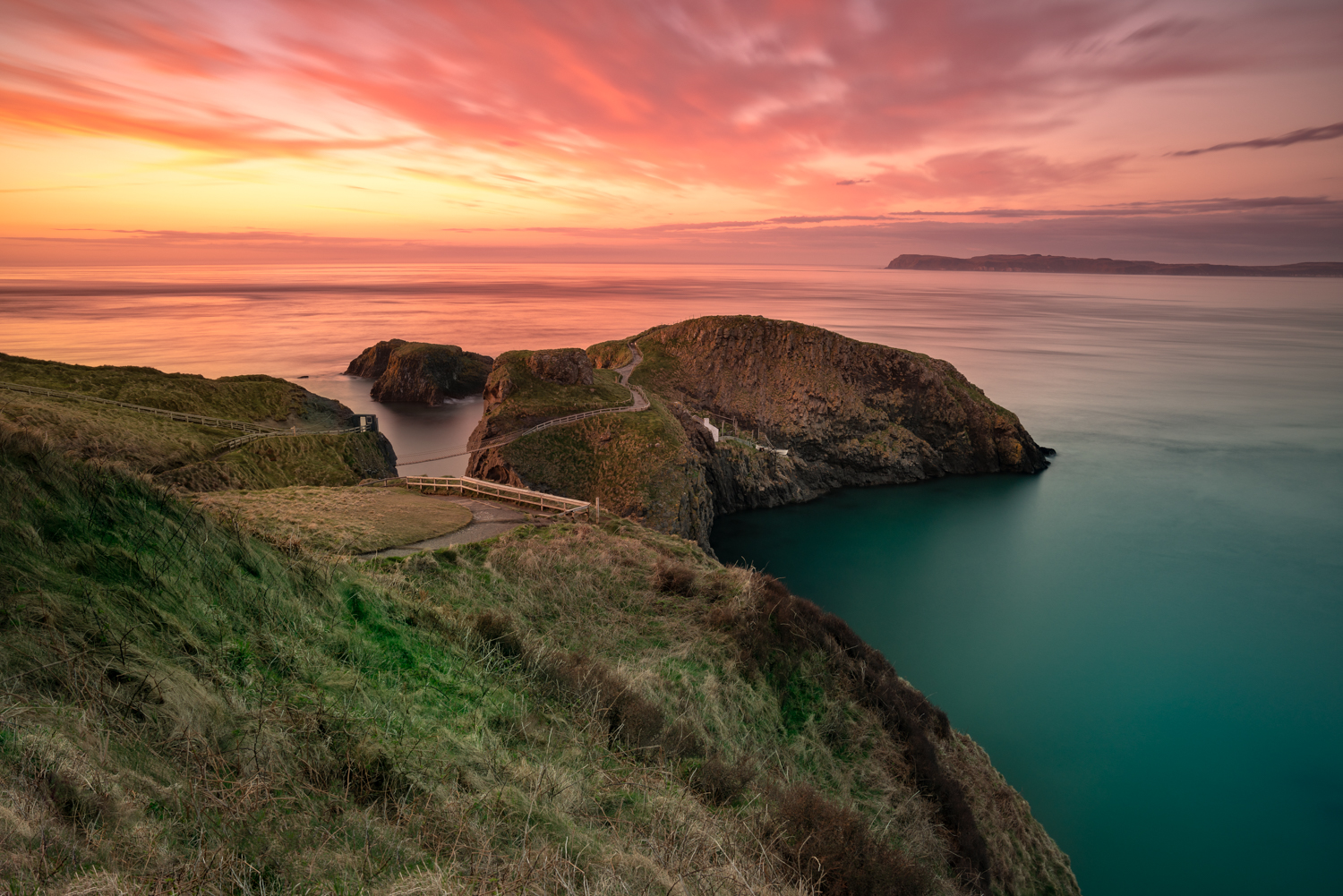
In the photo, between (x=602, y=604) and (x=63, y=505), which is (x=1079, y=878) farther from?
(x=63, y=505)

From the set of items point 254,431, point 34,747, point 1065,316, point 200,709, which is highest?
point 1065,316

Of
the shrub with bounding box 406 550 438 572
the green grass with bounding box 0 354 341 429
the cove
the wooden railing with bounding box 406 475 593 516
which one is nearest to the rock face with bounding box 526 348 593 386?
the green grass with bounding box 0 354 341 429

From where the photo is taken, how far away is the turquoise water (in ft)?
71.5

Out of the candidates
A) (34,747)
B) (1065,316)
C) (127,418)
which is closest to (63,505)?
(34,747)

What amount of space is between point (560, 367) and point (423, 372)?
33.2 meters

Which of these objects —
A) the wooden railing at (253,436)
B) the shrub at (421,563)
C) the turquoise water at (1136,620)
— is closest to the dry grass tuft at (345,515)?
the shrub at (421,563)

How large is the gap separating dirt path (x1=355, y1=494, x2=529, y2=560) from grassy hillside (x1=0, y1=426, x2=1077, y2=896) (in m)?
2.37

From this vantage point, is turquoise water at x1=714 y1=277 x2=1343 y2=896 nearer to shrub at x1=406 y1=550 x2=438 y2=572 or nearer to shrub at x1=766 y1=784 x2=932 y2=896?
shrub at x1=766 y1=784 x2=932 y2=896

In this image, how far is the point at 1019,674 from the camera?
98.8ft

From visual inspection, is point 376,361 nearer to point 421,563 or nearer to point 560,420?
point 560,420

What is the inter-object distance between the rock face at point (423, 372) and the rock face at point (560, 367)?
79.7 feet

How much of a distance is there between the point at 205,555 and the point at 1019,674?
3291cm

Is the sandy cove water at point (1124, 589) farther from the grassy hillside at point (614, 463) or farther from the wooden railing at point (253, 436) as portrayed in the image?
the wooden railing at point (253, 436)

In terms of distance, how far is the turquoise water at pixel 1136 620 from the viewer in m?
21.8
